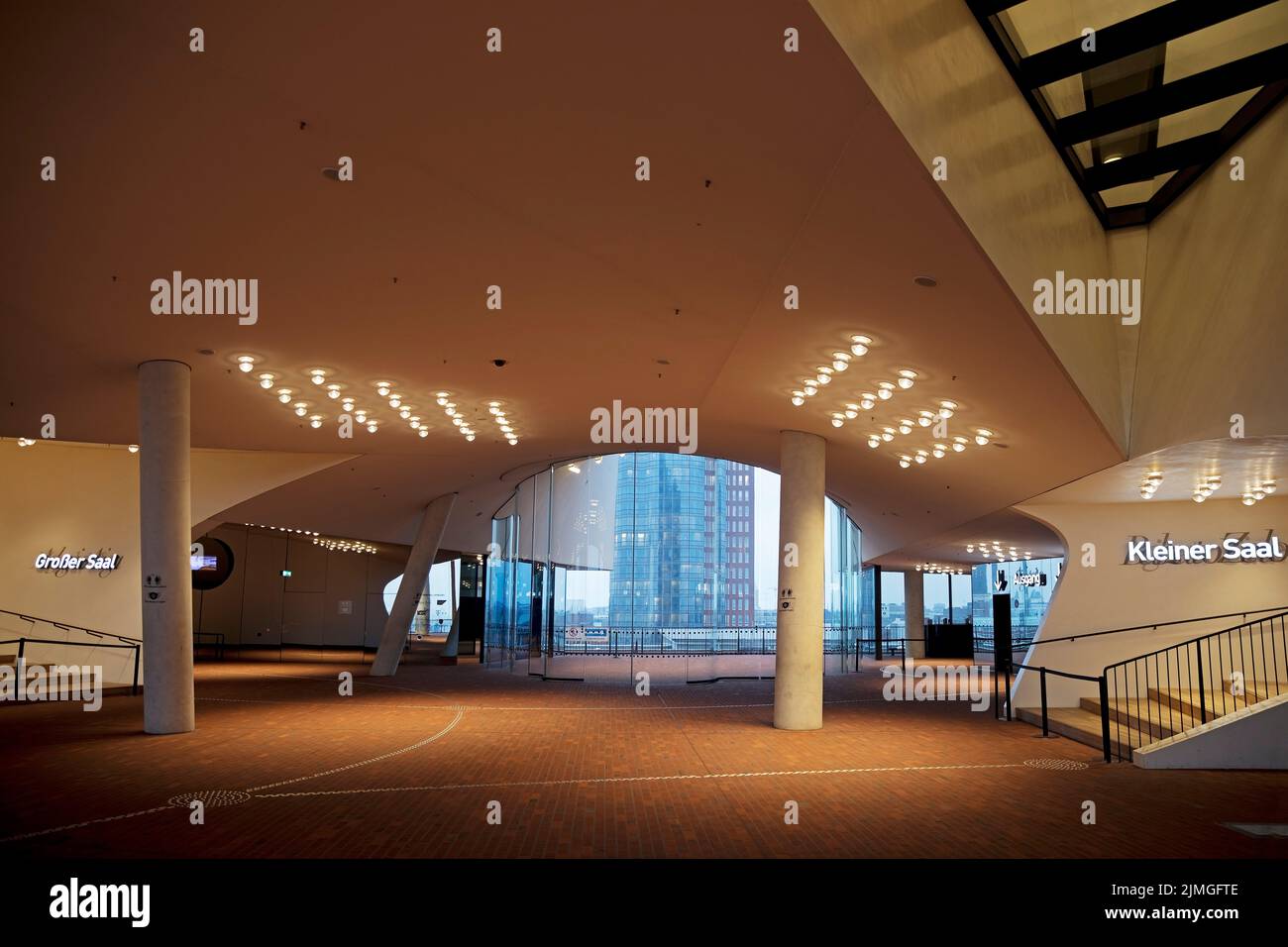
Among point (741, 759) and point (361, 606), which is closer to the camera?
point (741, 759)

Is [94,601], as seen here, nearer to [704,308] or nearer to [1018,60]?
[704,308]

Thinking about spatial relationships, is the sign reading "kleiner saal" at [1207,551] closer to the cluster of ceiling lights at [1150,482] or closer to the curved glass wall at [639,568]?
the cluster of ceiling lights at [1150,482]

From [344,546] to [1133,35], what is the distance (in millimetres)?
30825

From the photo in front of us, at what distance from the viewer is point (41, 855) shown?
6.11 meters

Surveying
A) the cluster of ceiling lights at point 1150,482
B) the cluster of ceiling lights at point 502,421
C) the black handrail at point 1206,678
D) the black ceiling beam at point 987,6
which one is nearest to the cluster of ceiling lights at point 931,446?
the cluster of ceiling lights at point 1150,482

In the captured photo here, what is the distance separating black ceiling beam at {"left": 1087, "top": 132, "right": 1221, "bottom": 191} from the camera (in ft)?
31.4

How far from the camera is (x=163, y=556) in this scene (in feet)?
39.0

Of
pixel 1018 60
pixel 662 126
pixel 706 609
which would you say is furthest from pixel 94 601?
pixel 1018 60

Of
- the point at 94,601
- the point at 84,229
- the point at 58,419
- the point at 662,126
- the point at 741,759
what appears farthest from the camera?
the point at 94,601

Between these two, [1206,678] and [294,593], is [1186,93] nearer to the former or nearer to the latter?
[1206,678]

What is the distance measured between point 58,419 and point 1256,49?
56.0 feet

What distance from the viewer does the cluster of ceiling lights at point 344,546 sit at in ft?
107

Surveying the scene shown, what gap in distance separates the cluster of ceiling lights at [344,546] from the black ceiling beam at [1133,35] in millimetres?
27820

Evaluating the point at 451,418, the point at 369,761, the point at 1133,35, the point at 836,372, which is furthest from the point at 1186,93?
the point at 451,418
